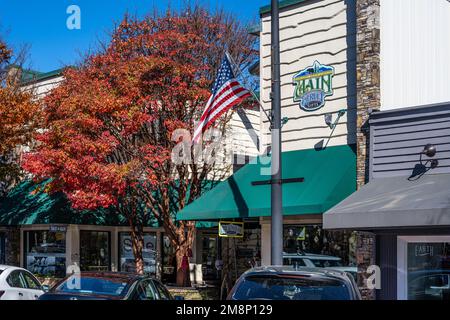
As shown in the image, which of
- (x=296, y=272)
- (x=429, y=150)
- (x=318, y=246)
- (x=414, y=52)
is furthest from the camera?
(x=318, y=246)

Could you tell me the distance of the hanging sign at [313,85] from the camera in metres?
17.5

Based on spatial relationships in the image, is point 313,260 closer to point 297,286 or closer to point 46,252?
point 297,286

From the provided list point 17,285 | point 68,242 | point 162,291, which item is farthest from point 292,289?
point 68,242

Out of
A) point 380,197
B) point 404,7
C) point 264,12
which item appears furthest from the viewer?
point 264,12

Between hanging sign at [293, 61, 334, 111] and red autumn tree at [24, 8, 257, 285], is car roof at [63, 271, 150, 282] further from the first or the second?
hanging sign at [293, 61, 334, 111]

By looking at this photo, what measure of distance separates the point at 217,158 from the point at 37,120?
616cm

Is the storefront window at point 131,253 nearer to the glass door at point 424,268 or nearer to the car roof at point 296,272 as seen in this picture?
the glass door at point 424,268

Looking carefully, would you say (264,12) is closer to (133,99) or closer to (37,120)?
(133,99)

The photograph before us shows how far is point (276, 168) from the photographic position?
13664mm

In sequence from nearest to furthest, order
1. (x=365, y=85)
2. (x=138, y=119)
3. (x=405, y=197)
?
(x=405, y=197) < (x=365, y=85) < (x=138, y=119)

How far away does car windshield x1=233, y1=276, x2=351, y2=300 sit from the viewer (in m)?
8.80

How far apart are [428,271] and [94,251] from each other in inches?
588
